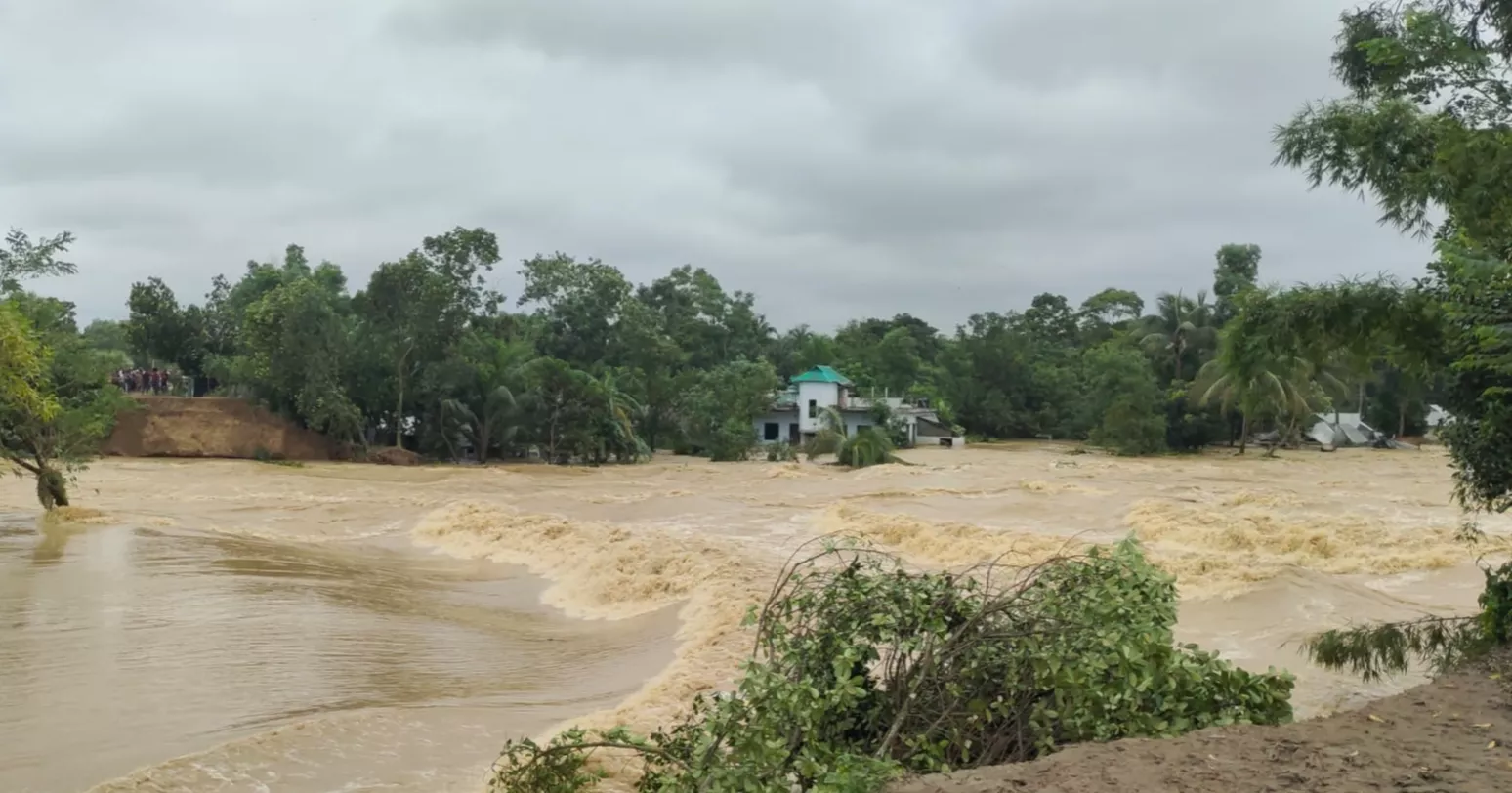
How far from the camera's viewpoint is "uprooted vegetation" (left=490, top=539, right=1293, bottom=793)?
201 inches

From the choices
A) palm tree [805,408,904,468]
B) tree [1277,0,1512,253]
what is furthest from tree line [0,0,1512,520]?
palm tree [805,408,904,468]

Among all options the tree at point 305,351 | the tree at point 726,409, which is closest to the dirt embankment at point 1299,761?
the tree at point 305,351

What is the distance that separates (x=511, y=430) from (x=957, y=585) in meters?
40.1

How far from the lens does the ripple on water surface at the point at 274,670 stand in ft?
23.4

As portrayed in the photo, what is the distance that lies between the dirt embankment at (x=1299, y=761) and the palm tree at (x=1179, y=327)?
51371 millimetres

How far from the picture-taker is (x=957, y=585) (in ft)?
19.0

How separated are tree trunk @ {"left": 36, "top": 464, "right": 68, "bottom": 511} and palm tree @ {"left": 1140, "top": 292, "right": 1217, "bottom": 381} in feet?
154

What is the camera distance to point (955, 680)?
18.0 feet

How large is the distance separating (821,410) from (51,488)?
114ft

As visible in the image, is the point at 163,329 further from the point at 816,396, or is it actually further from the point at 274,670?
the point at 274,670

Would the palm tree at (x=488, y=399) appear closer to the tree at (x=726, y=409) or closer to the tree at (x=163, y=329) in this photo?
the tree at (x=726, y=409)

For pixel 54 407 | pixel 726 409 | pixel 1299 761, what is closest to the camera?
pixel 1299 761

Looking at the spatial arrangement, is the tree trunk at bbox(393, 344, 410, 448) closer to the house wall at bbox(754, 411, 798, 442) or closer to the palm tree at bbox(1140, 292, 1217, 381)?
the house wall at bbox(754, 411, 798, 442)

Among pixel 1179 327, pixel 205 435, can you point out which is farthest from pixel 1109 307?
pixel 205 435
